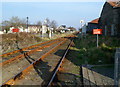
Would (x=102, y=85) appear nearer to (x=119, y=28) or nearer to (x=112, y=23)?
(x=119, y=28)

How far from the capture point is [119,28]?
2183cm

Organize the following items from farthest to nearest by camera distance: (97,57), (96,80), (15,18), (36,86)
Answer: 1. (15,18)
2. (97,57)
3. (96,80)
4. (36,86)

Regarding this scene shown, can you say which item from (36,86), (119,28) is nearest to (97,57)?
(36,86)

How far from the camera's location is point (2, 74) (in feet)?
24.4

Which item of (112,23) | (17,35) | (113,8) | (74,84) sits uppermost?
(113,8)

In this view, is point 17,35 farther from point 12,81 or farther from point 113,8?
point 12,81

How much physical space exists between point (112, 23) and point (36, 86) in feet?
71.0

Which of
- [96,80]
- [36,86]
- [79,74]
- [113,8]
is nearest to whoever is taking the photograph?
Result: [36,86]

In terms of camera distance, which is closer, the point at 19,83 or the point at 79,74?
the point at 19,83

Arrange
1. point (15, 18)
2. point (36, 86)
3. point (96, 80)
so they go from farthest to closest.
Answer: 1. point (15, 18)
2. point (96, 80)
3. point (36, 86)

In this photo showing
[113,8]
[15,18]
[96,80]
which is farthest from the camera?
[15,18]

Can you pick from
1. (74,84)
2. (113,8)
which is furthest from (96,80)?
(113,8)

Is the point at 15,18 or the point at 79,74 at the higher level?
the point at 15,18

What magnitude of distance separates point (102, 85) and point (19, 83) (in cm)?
329
